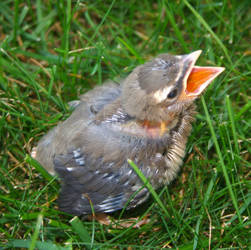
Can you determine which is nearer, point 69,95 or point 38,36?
point 69,95

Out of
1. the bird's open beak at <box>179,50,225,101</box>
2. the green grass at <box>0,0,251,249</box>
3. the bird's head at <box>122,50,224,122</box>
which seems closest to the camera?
the bird's head at <box>122,50,224,122</box>

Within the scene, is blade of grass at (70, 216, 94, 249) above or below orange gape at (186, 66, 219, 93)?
below

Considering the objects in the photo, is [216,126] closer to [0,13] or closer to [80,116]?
[80,116]

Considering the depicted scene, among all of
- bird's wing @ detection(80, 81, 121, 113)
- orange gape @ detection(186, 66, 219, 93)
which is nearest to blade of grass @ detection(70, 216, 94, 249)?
bird's wing @ detection(80, 81, 121, 113)

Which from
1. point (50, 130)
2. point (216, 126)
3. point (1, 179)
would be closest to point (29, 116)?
point (50, 130)

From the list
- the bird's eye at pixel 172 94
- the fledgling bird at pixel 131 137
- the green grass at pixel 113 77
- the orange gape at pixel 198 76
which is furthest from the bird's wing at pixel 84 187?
the orange gape at pixel 198 76

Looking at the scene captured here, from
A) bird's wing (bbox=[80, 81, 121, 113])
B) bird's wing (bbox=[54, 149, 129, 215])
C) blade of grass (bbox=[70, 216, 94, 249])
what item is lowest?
blade of grass (bbox=[70, 216, 94, 249])

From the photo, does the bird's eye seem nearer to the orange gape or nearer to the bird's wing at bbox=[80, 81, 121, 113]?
the orange gape

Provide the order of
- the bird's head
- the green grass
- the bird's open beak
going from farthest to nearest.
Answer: the green grass
the bird's open beak
the bird's head
